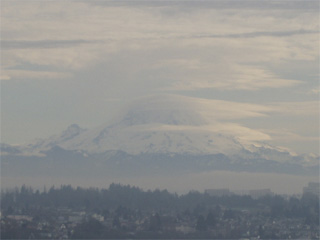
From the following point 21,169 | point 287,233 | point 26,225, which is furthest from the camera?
point 21,169

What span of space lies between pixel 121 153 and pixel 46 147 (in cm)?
1651

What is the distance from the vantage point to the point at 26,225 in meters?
Answer: 66.4

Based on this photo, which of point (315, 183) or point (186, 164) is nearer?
point (315, 183)

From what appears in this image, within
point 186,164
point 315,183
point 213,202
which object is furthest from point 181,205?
point 186,164

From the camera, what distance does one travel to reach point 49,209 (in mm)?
84500

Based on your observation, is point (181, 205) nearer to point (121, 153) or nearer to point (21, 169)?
point (21, 169)

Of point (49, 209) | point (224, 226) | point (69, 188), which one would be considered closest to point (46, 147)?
point (69, 188)

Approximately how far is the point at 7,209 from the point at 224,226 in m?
16.9

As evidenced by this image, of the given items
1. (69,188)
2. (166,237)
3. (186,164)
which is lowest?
(166,237)

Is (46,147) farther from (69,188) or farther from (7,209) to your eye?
(7,209)

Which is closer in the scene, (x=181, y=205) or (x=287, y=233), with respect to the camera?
(x=287, y=233)

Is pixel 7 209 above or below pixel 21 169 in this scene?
below

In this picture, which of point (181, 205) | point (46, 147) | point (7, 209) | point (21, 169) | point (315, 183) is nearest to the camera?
point (7, 209)

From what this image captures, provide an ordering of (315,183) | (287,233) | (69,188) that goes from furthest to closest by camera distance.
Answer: (315,183) < (69,188) < (287,233)
